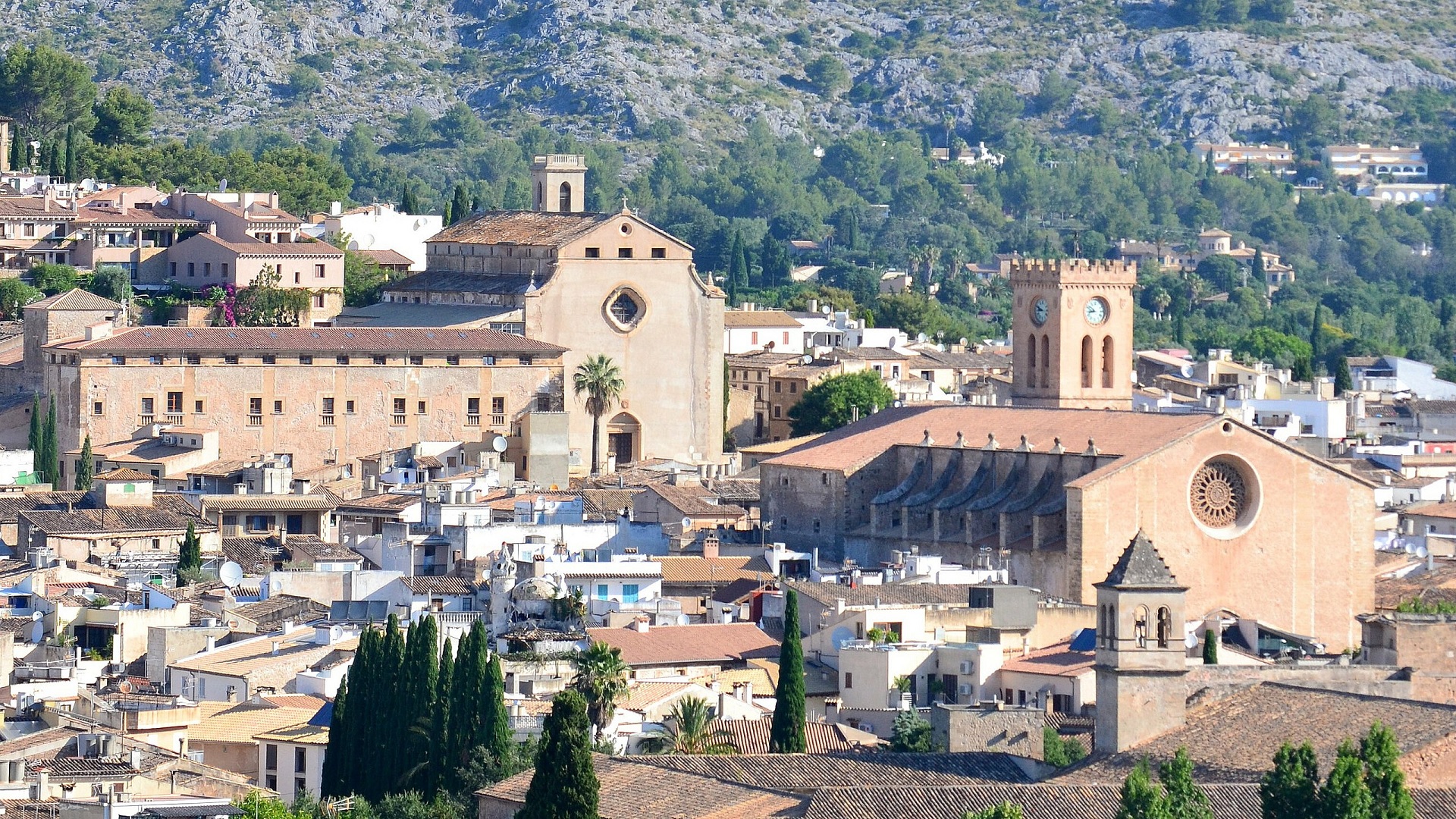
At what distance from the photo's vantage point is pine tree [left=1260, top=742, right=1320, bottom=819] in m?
33.5

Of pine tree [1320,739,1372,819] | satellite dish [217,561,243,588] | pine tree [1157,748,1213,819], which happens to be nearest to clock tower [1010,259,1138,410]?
satellite dish [217,561,243,588]

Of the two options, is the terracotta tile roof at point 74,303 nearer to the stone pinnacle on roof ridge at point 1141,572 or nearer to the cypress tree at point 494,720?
the cypress tree at point 494,720

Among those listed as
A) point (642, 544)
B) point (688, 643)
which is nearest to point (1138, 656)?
point (688, 643)

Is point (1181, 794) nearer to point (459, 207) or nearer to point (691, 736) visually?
point (691, 736)

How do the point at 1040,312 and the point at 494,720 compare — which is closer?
the point at 494,720

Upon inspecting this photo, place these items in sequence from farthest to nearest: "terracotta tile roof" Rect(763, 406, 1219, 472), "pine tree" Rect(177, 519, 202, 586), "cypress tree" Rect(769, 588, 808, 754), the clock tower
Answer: the clock tower → "terracotta tile roof" Rect(763, 406, 1219, 472) → "pine tree" Rect(177, 519, 202, 586) → "cypress tree" Rect(769, 588, 808, 754)

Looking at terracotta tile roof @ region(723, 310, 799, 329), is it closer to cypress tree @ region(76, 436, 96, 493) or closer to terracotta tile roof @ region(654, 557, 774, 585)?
cypress tree @ region(76, 436, 96, 493)

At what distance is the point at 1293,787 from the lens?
33688 millimetres

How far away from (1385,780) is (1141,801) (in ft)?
7.30

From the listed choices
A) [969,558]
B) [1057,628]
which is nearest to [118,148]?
[969,558]

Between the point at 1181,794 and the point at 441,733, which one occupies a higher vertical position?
the point at 1181,794

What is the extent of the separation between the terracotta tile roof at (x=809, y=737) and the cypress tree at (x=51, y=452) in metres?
34.0

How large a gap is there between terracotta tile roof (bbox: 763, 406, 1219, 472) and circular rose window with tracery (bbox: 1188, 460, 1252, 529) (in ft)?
2.60

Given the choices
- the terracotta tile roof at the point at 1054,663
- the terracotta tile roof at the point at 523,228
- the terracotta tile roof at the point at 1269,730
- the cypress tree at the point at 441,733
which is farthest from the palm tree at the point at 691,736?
the terracotta tile roof at the point at 523,228
